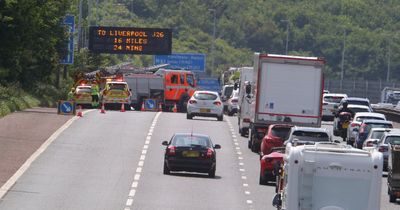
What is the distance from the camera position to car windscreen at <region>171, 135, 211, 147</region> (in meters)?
40.8

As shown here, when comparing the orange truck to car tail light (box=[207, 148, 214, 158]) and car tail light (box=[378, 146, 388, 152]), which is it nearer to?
car tail light (box=[378, 146, 388, 152])

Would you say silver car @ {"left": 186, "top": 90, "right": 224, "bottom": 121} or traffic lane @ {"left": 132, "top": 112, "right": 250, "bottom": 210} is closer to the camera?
traffic lane @ {"left": 132, "top": 112, "right": 250, "bottom": 210}

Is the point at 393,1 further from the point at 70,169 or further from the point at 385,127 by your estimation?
the point at 70,169

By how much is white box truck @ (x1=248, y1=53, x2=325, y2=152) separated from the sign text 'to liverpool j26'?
36.1m

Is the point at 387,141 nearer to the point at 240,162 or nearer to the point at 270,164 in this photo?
the point at 240,162

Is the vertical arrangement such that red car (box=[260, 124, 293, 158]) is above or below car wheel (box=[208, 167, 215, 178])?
above

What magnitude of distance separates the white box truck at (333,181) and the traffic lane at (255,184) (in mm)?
8130

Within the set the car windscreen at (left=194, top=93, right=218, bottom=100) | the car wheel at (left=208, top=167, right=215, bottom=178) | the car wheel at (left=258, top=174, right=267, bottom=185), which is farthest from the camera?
the car windscreen at (left=194, top=93, right=218, bottom=100)

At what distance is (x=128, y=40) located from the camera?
86.4 m

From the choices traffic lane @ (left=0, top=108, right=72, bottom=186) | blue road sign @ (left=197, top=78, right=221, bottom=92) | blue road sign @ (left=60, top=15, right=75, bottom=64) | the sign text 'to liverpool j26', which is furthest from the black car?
blue road sign @ (left=197, top=78, right=221, bottom=92)

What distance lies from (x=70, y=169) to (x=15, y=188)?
19.7 ft

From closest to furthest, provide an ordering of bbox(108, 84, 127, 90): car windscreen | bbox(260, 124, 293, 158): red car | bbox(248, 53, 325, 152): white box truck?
bbox(260, 124, 293, 158): red car < bbox(248, 53, 325, 152): white box truck < bbox(108, 84, 127, 90): car windscreen

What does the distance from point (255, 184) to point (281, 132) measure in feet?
20.3

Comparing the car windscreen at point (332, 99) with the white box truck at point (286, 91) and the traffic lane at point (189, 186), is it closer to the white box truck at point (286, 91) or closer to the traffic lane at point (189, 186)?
the traffic lane at point (189, 186)
